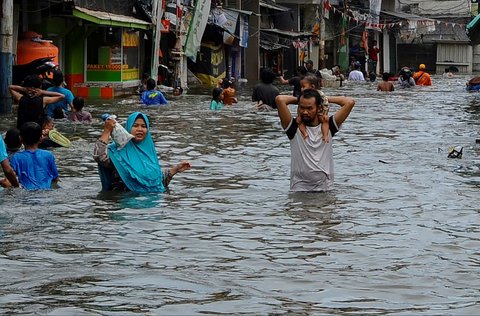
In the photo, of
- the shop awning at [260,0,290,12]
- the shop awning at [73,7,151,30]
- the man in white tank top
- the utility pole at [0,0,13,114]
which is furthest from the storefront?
the shop awning at [260,0,290,12]

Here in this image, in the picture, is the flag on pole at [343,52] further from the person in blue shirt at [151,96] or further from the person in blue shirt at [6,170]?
the person in blue shirt at [6,170]

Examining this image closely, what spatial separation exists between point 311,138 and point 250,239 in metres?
2.12

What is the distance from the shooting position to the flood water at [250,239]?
6.72 meters

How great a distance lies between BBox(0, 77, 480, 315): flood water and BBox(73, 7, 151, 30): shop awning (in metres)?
11.0

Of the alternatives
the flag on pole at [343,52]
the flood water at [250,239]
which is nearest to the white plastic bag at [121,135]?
the flood water at [250,239]

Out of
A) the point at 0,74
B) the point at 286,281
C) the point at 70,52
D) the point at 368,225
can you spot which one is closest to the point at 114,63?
the point at 70,52

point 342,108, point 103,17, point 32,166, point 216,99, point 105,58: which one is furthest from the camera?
point 105,58

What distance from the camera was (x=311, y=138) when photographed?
425 inches

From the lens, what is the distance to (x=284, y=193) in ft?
38.1

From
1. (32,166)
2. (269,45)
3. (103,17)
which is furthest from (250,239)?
(269,45)

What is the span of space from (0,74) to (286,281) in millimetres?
14533

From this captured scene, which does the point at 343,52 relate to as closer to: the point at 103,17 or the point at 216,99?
the point at 103,17

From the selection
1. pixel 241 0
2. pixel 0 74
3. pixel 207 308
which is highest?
pixel 241 0

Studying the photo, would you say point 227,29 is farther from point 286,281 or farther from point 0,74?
point 286,281
